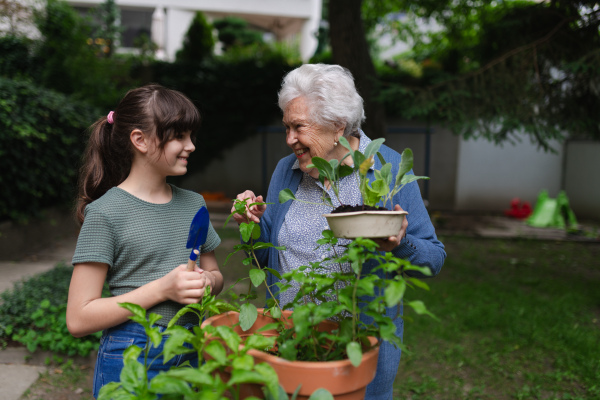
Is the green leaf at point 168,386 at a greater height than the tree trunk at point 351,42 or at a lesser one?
lesser

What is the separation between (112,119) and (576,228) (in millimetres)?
8717

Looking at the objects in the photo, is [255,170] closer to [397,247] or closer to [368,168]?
[397,247]

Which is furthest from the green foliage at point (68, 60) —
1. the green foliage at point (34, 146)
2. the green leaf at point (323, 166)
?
the green leaf at point (323, 166)

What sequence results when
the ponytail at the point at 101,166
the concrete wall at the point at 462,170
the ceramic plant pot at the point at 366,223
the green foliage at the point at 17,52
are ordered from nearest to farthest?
the ceramic plant pot at the point at 366,223, the ponytail at the point at 101,166, the green foliage at the point at 17,52, the concrete wall at the point at 462,170

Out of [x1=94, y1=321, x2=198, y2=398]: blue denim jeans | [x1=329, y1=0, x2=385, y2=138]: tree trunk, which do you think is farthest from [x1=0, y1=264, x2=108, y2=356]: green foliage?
[x1=329, y1=0, x2=385, y2=138]: tree trunk

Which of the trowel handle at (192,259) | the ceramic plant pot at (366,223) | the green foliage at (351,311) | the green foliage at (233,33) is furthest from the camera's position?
the green foliage at (233,33)

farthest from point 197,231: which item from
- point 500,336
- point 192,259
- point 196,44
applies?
point 196,44

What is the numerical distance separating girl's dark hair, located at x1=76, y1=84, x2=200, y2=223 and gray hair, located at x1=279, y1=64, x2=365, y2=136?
35 centimetres

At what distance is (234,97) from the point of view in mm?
10188

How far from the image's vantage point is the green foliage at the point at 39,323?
291 cm

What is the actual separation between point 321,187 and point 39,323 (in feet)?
7.66

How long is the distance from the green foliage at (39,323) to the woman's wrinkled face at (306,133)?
82.9 inches

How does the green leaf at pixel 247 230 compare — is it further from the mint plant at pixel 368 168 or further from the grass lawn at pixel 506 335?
the grass lawn at pixel 506 335

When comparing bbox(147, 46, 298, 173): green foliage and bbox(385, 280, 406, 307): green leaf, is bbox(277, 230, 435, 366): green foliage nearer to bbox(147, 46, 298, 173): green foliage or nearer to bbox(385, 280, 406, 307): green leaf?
bbox(385, 280, 406, 307): green leaf
